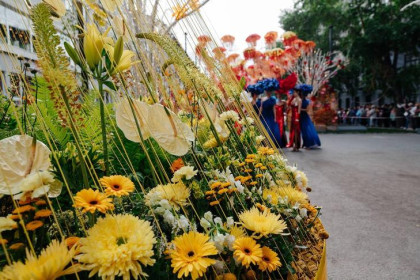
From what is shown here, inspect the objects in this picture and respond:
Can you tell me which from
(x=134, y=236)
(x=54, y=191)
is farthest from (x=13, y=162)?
(x=134, y=236)

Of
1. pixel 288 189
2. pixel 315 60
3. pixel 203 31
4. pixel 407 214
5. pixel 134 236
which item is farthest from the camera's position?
pixel 315 60

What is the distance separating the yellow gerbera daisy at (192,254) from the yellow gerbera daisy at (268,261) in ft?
0.40

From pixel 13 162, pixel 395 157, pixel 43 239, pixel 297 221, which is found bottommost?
pixel 395 157

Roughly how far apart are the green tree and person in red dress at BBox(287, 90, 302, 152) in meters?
10.8

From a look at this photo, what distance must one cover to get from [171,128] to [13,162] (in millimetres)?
294

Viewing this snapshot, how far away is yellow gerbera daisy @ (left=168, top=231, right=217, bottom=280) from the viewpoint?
53 cm

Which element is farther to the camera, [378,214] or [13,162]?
[378,214]

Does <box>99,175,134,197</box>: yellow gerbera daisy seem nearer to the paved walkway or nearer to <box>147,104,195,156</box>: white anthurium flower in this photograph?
<box>147,104,195,156</box>: white anthurium flower

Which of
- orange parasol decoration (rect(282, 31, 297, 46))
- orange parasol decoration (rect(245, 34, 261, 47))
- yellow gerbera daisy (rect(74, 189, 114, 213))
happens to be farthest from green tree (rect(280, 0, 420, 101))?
yellow gerbera daisy (rect(74, 189, 114, 213))

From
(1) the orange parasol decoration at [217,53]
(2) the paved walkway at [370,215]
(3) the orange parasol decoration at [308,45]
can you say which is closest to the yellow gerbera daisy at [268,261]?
(1) the orange parasol decoration at [217,53]

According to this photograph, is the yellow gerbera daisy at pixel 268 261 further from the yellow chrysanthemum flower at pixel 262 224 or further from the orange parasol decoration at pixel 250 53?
the orange parasol decoration at pixel 250 53

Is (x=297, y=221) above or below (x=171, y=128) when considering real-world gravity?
below

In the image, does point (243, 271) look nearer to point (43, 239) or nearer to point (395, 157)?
point (43, 239)

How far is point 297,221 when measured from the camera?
944 mm
